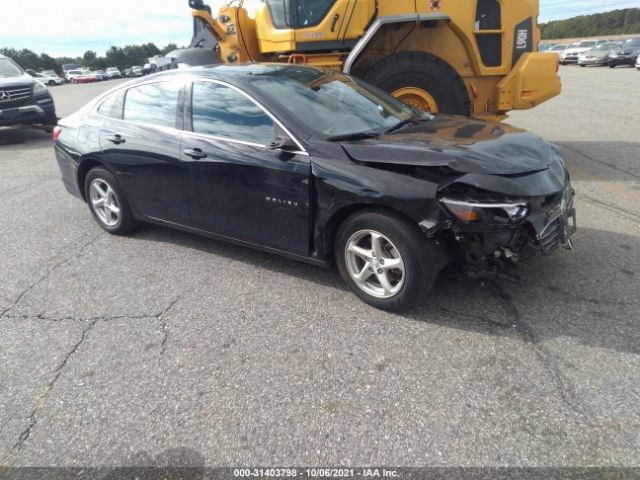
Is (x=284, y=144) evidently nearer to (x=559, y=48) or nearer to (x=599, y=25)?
(x=559, y=48)

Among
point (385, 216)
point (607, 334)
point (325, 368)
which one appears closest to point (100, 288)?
point (325, 368)

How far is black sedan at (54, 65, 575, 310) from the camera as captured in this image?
2715mm

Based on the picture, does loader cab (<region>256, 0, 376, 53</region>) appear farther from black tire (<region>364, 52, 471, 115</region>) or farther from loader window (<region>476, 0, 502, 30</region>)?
loader window (<region>476, 0, 502, 30</region>)

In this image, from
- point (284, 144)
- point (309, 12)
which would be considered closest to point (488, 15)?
point (309, 12)

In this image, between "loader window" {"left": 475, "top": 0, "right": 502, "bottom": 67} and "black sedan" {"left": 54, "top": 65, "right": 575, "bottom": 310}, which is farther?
"loader window" {"left": 475, "top": 0, "right": 502, "bottom": 67}

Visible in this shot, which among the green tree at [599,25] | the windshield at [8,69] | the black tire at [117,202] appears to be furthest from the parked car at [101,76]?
the green tree at [599,25]

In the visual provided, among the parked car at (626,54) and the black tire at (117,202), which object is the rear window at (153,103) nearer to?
the black tire at (117,202)

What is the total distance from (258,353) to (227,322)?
1.45ft

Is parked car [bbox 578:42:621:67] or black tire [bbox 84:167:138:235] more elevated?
parked car [bbox 578:42:621:67]

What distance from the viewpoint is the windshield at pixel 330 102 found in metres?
3.32

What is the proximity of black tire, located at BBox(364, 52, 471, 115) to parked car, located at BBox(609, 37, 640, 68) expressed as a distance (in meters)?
26.6

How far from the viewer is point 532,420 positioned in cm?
215

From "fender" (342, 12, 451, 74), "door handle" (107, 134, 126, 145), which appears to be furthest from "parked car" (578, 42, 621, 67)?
"door handle" (107, 134, 126, 145)

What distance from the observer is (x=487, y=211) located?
262 centimetres
